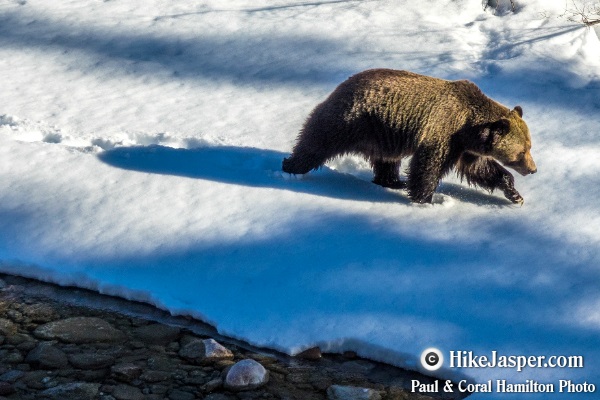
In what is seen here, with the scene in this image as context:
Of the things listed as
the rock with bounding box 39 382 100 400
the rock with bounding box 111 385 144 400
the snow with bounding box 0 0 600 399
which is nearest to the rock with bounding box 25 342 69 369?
the rock with bounding box 39 382 100 400

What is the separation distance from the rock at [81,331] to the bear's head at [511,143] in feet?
9.23

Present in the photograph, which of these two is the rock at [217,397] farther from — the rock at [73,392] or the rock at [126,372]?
the rock at [73,392]

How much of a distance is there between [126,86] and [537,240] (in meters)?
4.20

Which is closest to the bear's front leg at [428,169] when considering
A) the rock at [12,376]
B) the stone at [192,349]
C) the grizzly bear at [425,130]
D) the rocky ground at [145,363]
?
the grizzly bear at [425,130]

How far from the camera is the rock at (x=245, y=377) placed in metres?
4.61

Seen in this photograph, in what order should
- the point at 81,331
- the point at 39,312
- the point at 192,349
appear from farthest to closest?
the point at 39,312 < the point at 81,331 < the point at 192,349

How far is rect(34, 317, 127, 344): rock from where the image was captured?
5.05 meters

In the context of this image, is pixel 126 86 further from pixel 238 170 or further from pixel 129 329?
pixel 129 329

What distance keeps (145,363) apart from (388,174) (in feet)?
8.18

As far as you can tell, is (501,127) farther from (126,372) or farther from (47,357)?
(47,357)

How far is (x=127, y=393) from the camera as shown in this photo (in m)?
4.57

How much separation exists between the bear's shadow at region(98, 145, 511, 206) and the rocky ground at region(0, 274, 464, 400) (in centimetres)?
152

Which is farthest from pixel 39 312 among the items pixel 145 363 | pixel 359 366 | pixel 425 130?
pixel 425 130

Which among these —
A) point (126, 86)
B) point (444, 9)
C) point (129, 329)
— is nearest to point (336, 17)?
point (444, 9)
